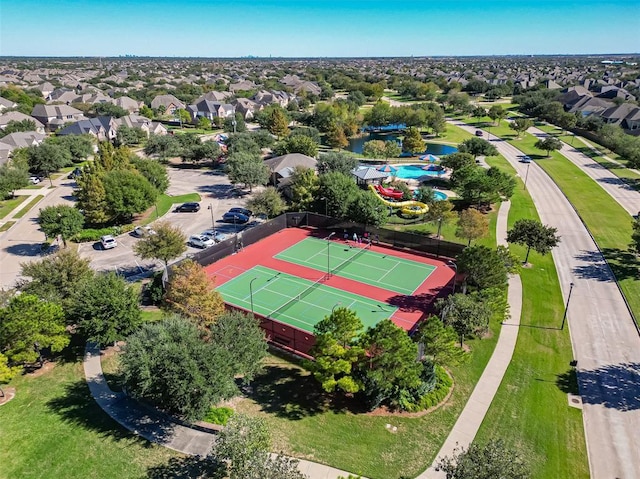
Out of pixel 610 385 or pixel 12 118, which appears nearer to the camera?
pixel 610 385

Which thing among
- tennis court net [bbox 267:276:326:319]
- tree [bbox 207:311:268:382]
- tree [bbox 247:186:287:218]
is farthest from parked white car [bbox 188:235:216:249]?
tree [bbox 207:311:268:382]

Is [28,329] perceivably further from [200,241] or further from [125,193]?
[125,193]

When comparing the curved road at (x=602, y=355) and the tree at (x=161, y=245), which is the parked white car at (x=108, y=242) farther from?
the curved road at (x=602, y=355)

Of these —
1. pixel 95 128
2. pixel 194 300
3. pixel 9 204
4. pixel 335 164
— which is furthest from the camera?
pixel 95 128

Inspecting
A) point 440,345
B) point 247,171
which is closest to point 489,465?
point 440,345

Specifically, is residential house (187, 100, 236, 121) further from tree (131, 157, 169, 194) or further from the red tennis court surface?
the red tennis court surface

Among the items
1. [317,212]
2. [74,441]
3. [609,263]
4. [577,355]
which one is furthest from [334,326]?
[609,263]
